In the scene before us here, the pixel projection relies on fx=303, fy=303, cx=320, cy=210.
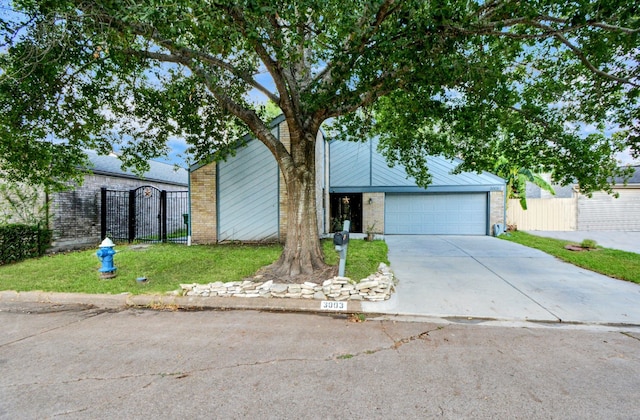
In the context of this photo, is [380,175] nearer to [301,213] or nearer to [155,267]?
[301,213]

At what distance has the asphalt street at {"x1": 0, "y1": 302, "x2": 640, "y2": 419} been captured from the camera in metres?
2.35

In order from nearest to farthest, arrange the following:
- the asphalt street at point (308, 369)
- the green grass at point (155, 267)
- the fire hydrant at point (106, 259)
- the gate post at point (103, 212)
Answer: the asphalt street at point (308, 369) < the green grass at point (155, 267) < the fire hydrant at point (106, 259) < the gate post at point (103, 212)

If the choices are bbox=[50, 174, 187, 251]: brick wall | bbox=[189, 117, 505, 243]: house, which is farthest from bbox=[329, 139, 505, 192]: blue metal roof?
bbox=[50, 174, 187, 251]: brick wall

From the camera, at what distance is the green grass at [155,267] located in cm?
560

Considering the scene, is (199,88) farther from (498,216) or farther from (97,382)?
(498,216)

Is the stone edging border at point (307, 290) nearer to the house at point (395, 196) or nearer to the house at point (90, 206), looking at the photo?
the house at point (90, 206)

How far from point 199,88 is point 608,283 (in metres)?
9.99

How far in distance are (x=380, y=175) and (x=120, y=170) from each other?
37.0ft

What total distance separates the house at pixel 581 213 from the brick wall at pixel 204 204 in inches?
600

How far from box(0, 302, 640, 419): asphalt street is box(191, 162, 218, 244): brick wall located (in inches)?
245

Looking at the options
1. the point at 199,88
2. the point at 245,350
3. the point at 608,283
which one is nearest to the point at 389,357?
the point at 245,350

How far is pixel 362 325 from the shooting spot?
4066 mm

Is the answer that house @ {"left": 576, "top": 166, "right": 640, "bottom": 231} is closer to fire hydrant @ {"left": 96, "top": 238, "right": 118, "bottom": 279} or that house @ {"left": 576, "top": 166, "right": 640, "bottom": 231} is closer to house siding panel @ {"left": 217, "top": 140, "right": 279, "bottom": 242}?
house siding panel @ {"left": 217, "top": 140, "right": 279, "bottom": 242}

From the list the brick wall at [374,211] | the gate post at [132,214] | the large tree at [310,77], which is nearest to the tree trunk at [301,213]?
the large tree at [310,77]
